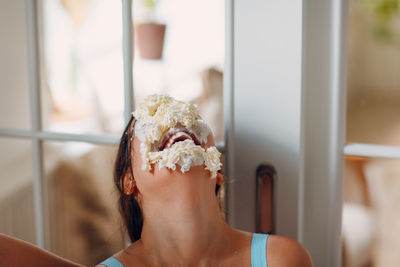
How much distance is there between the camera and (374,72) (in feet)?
2.98

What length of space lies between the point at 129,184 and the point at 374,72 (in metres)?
0.55

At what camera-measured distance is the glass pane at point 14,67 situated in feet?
4.19

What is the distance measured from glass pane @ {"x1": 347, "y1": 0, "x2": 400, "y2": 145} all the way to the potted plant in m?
0.45

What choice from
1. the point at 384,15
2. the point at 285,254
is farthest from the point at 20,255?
the point at 384,15

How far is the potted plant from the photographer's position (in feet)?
3.55

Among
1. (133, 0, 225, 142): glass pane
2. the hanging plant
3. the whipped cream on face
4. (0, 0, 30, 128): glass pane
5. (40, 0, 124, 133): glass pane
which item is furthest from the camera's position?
(0, 0, 30, 128): glass pane

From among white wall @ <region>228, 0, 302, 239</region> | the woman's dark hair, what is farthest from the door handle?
the woman's dark hair

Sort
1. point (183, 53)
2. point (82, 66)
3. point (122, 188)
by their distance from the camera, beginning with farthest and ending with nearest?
point (82, 66)
point (183, 53)
point (122, 188)

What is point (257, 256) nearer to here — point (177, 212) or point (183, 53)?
point (177, 212)

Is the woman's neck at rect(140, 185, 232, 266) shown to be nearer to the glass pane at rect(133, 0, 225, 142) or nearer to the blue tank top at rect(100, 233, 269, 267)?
the blue tank top at rect(100, 233, 269, 267)

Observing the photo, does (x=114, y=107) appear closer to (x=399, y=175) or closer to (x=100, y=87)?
(x=100, y=87)

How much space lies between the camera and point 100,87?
3.91 feet

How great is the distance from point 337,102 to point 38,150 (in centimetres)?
83

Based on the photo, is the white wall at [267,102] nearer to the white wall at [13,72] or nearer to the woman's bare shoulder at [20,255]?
the woman's bare shoulder at [20,255]
